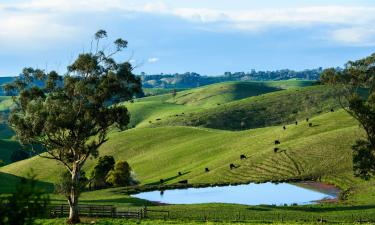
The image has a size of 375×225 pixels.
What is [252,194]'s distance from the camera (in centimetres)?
8662

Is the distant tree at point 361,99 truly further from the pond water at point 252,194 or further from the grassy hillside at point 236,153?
the grassy hillside at point 236,153

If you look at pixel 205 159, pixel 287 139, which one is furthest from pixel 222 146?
pixel 287 139

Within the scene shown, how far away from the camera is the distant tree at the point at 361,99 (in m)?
73.0

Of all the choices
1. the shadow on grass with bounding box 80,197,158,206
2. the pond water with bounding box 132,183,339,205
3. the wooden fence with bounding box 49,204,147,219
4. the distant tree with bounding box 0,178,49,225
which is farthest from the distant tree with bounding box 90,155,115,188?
the distant tree with bounding box 0,178,49,225

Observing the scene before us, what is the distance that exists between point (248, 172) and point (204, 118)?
316ft

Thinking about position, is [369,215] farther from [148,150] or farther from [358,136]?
[148,150]

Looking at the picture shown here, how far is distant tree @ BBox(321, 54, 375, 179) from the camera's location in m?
73.0

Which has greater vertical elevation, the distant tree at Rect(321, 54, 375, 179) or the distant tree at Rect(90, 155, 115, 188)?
the distant tree at Rect(321, 54, 375, 179)

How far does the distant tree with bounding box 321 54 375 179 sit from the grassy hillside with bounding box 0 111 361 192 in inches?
567

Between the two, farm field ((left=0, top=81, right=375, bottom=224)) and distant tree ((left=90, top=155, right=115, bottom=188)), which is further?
distant tree ((left=90, top=155, right=115, bottom=188))

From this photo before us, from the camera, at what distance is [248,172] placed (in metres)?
102

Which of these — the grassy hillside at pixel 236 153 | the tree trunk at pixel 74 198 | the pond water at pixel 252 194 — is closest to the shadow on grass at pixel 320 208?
the pond water at pixel 252 194

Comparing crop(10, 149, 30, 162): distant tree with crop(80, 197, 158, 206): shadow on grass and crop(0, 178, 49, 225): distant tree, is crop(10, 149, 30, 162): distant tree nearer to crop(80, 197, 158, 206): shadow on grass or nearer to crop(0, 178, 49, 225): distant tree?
crop(80, 197, 158, 206): shadow on grass

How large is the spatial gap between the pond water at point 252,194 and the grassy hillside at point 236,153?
4856 mm
